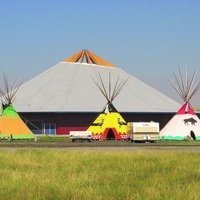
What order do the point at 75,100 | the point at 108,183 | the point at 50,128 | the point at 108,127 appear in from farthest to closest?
the point at 75,100 → the point at 50,128 → the point at 108,127 → the point at 108,183

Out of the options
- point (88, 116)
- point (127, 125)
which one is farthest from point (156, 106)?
point (127, 125)

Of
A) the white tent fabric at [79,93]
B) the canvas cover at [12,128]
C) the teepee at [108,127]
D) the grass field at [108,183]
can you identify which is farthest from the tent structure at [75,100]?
the grass field at [108,183]

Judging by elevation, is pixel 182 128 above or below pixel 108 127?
below

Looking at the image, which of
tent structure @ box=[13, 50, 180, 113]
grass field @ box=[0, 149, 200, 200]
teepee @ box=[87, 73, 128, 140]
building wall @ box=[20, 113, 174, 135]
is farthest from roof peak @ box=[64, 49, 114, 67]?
grass field @ box=[0, 149, 200, 200]

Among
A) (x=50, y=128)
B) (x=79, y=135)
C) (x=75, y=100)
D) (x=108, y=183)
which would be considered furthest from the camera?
(x=75, y=100)

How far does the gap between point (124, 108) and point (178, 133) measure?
1152 inches

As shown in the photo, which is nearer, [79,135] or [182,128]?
[79,135]

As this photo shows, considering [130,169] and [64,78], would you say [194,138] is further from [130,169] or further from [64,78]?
[130,169]

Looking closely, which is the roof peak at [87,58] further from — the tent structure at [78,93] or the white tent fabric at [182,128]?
the white tent fabric at [182,128]

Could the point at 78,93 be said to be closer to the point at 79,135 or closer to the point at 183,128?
the point at 183,128

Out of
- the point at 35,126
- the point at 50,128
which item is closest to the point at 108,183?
the point at 35,126

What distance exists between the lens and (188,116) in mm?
80562

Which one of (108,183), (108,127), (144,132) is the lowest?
(108,183)

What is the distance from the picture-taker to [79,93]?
366 feet
